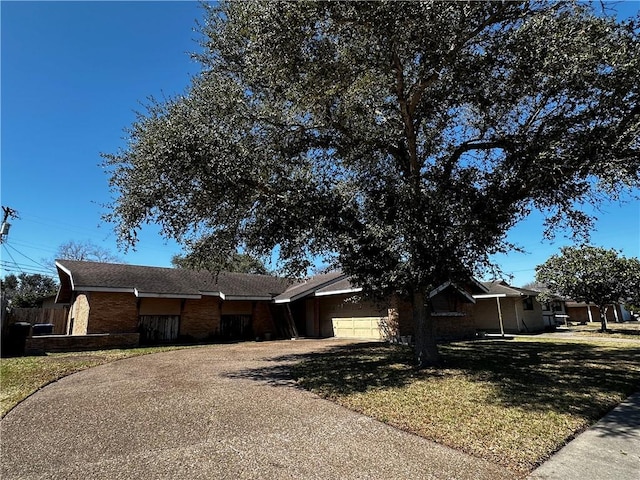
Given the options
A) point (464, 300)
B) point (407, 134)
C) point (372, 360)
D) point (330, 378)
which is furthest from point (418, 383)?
point (464, 300)

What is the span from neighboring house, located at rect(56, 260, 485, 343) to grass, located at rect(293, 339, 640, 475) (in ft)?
20.9

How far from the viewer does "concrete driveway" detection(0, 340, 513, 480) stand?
159 inches

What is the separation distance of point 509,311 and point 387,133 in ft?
70.6

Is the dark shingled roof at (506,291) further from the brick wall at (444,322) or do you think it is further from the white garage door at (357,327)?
the white garage door at (357,327)

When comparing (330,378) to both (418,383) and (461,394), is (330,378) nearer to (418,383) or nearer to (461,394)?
(418,383)

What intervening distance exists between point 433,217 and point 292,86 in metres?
4.62

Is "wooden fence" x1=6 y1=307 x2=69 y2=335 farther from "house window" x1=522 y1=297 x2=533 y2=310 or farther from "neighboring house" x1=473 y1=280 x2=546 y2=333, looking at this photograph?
"house window" x1=522 y1=297 x2=533 y2=310

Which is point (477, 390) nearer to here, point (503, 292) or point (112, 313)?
point (112, 313)

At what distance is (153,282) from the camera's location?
20.2 m

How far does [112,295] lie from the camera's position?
61.3 ft

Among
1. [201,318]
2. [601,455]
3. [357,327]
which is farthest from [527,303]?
[601,455]

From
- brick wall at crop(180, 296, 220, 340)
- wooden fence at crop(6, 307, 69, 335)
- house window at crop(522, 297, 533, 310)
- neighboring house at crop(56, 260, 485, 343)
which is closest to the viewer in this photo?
neighboring house at crop(56, 260, 485, 343)

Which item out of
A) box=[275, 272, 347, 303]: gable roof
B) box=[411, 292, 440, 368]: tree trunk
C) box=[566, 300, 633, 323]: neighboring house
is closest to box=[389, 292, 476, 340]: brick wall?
box=[275, 272, 347, 303]: gable roof

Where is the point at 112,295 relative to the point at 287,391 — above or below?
above
